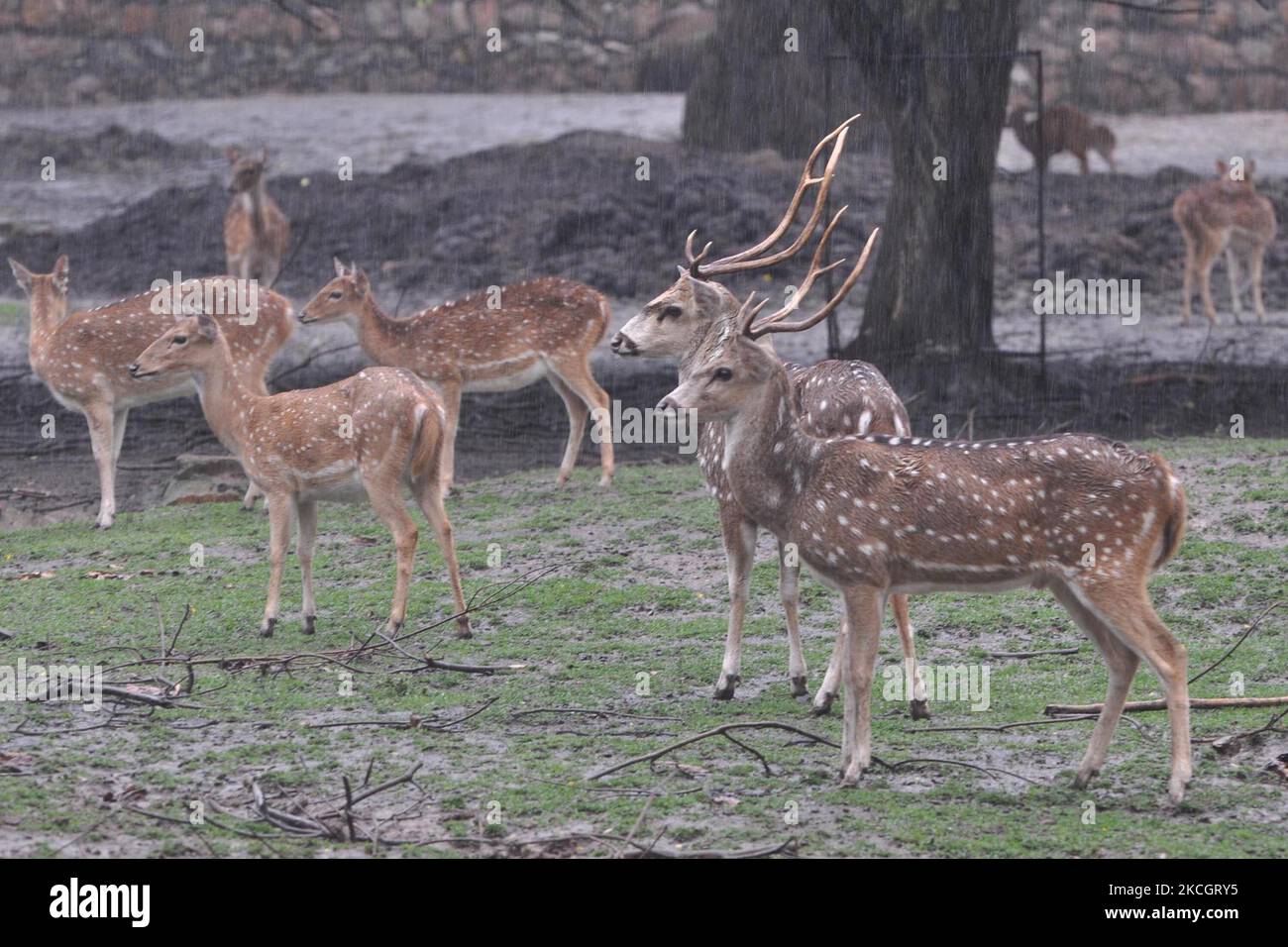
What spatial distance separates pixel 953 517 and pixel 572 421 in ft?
19.7

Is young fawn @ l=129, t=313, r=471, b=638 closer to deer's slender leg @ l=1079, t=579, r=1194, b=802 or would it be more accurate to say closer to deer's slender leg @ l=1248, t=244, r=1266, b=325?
deer's slender leg @ l=1079, t=579, r=1194, b=802

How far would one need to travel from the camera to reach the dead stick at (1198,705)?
23.0 feet

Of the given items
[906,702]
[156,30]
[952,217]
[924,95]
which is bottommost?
[906,702]

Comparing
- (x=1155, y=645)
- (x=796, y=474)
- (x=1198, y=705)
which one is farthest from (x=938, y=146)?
(x=1155, y=645)

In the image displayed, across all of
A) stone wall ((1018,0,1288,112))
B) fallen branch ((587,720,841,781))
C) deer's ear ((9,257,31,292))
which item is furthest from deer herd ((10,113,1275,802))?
stone wall ((1018,0,1288,112))

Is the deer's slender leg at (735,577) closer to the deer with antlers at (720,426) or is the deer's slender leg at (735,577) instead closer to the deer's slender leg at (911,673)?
the deer with antlers at (720,426)

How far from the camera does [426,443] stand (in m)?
8.55

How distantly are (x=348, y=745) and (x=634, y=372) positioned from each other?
27.0 ft

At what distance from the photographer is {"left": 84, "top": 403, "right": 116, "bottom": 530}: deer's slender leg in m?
11.3

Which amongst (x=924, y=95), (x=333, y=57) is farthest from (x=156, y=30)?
(x=924, y=95)

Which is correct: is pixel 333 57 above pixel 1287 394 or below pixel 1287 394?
above

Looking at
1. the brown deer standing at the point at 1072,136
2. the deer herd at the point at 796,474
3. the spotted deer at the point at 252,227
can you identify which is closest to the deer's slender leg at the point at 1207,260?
the brown deer standing at the point at 1072,136

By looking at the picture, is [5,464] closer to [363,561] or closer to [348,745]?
[363,561]

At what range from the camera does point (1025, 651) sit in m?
8.07
